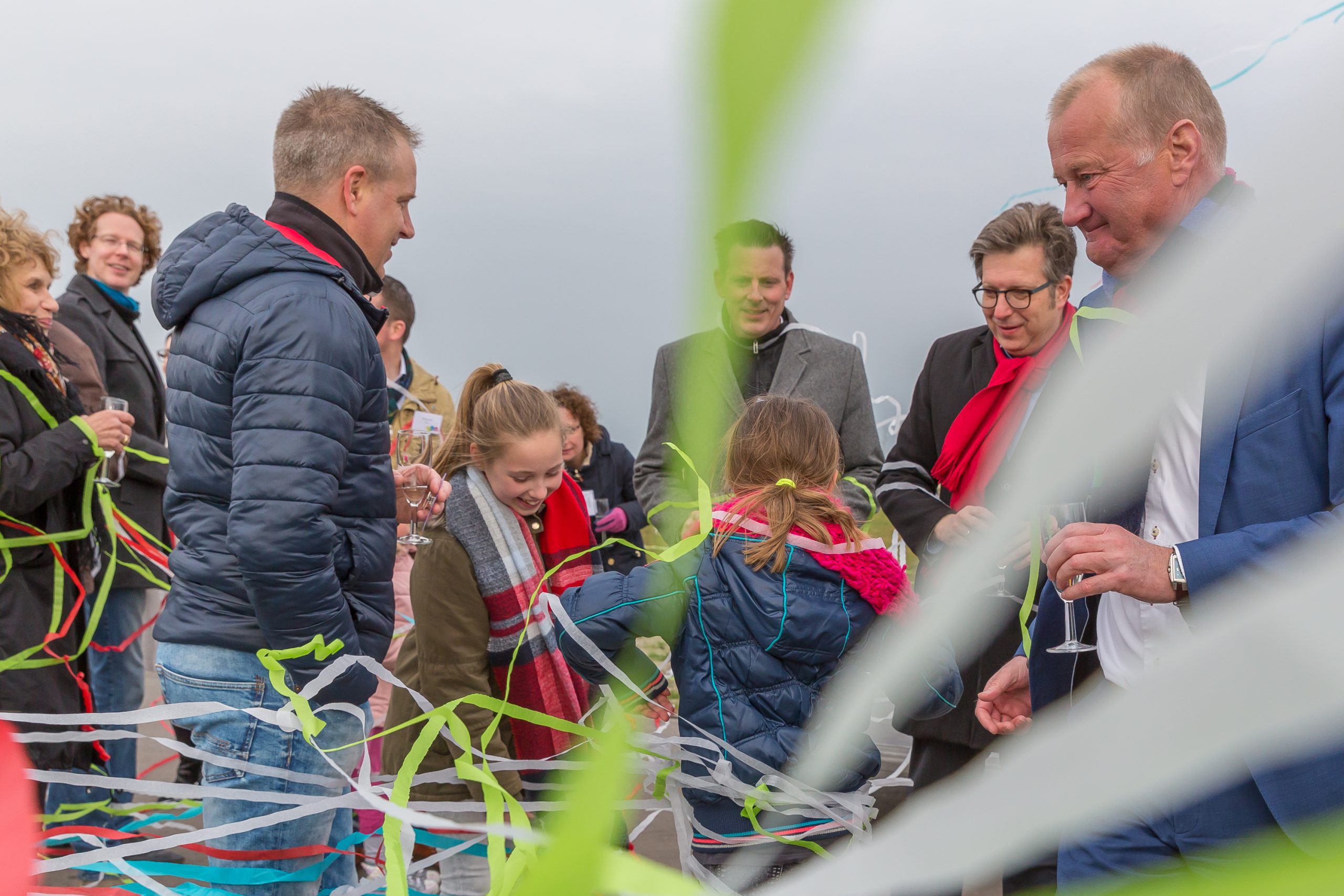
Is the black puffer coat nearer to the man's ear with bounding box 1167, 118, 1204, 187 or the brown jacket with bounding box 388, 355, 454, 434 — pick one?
the brown jacket with bounding box 388, 355, 454, 434

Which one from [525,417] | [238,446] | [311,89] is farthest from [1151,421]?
[525,417]

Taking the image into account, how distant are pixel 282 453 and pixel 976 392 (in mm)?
1661

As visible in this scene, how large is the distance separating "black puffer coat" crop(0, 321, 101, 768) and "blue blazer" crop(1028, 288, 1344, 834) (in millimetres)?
2577

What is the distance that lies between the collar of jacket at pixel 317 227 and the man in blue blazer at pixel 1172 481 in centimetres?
129

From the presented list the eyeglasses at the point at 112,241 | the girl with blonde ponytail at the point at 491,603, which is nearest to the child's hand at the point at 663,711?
the girl with blonde ponytail at the point at 491,603

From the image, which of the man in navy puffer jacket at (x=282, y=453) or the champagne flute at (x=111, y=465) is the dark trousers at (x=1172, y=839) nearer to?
the man in navy puffer jacket at (x=282, y=453)

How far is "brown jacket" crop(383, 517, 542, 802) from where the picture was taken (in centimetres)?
245

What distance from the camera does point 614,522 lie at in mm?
4828

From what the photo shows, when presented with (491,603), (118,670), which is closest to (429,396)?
(118,670)

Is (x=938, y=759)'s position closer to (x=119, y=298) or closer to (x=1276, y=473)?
(x=1276, y=473)

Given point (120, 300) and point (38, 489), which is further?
point (120, 300)

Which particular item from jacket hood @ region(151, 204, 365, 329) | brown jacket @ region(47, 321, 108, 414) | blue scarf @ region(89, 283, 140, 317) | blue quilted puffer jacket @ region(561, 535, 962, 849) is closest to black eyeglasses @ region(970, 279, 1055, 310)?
blue quilted puffer jacket @ region(561, 535, 962, 849)

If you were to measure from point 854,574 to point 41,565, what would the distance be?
7.32ft

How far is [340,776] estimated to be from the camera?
1997 mm
